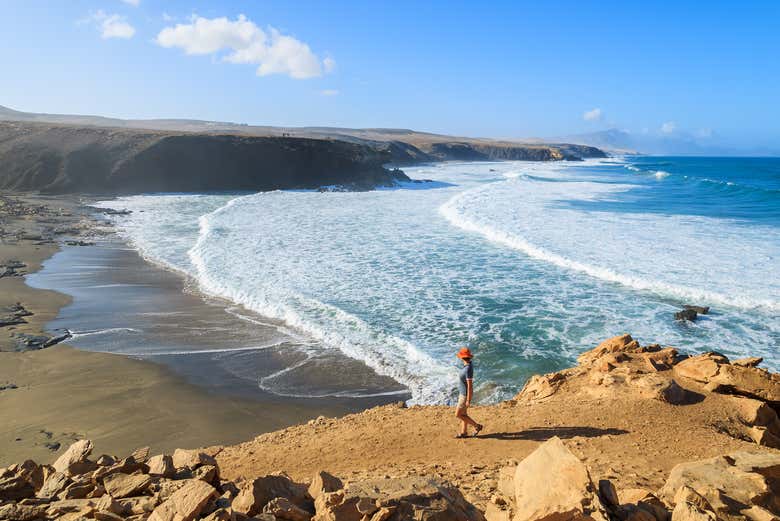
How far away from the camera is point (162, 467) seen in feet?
16.8

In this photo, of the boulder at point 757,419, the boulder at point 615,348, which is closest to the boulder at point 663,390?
the boulder at point 757,419

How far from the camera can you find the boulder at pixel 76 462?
525 cm

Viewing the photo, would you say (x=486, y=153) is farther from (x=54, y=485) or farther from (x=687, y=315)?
(x=54, y=485)

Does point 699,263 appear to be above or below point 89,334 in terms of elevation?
above

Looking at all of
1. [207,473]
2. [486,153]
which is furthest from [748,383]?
[486,153]

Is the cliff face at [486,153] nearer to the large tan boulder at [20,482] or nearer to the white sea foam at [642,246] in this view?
the white sea foam at [642,246]

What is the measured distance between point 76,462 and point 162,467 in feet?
3.35

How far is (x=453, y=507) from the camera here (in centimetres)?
410

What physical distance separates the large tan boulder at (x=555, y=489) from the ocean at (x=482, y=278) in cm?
483

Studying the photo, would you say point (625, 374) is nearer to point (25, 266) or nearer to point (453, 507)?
point (453, 507)

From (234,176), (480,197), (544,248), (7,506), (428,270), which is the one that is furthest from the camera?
(234,176)

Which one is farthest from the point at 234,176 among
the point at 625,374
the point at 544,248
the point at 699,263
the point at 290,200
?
the point at 625,374

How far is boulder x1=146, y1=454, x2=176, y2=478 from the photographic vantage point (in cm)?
506

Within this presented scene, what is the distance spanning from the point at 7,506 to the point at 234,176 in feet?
167
